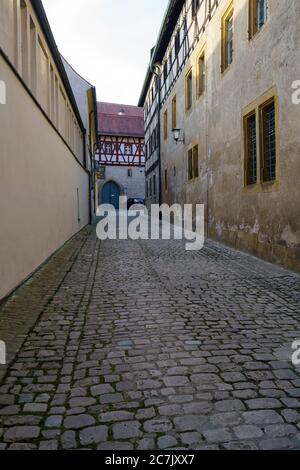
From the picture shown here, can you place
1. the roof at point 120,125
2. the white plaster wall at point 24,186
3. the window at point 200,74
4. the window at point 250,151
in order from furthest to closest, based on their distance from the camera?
the roof at point 120,125, the window at point 200,74, the window at point 250,151, the white plaster wall at point 24,186

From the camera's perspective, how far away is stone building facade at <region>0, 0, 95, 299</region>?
216 inches

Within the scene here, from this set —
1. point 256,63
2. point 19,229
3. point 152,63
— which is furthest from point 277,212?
point 152,63

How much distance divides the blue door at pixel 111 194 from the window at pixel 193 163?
107 feet

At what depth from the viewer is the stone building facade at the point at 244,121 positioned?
7438mm

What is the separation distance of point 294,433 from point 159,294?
357cm

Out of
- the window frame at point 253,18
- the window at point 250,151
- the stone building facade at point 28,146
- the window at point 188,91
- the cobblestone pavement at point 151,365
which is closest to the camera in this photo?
the cobblestone pavement at point 151,365

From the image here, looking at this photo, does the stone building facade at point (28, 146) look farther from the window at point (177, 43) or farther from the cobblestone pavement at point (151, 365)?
the window at point (177, 43)

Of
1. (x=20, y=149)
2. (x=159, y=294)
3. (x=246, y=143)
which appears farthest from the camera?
(x=246, y=143)

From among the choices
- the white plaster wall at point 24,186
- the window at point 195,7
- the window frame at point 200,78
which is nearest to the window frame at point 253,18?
the window frame at point 200,78

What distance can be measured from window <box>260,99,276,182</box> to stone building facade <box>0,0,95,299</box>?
184 inches

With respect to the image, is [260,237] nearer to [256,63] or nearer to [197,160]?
[256,63]

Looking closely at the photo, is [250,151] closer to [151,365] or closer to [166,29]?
[151,365]
